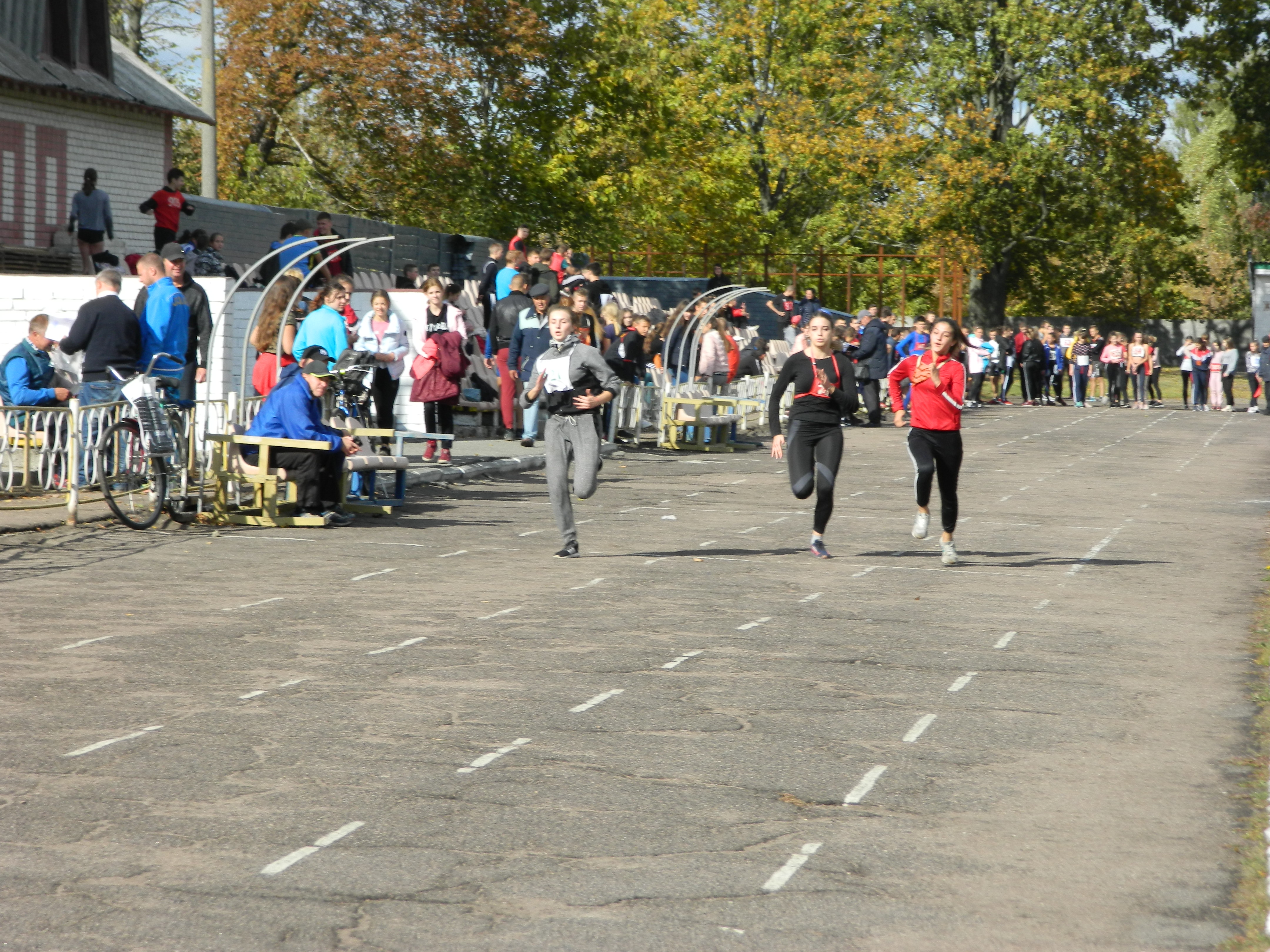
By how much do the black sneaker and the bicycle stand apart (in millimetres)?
1012

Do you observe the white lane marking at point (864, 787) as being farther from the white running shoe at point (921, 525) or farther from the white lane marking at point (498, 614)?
the white running shoe at point (921, 525)

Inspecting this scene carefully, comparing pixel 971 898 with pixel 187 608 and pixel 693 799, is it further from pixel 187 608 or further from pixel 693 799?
pixel 187 608

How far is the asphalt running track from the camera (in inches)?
188

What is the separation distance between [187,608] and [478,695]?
2878mm

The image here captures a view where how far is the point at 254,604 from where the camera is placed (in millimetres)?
9992

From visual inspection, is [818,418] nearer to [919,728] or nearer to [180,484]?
[180,484]

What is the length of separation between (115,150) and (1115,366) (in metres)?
23.6

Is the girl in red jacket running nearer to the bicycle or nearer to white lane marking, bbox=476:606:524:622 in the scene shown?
white lane marking, bbox=476:606:524:622

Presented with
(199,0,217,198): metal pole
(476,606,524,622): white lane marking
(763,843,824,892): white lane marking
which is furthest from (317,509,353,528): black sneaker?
(199,0,217,198): metal pole

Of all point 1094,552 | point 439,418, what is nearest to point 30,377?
point 439,418

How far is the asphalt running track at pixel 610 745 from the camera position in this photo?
4785 millimetres

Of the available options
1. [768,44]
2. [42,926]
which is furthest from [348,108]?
[42,926]

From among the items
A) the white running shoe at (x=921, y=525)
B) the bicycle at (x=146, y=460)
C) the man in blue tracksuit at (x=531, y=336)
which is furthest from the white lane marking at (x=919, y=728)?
the man in blue tracksuit at (x=531, y=336)

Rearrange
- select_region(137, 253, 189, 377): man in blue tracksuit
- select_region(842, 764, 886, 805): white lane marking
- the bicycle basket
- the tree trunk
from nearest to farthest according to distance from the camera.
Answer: select_region(842, 764, 886, 805): white lane marking < the bicycle basket < select_region(137, 253, 189, 377): man in blue tracksuit < the tree trunk
